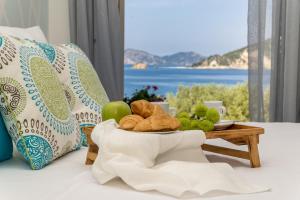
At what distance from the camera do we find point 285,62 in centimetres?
324

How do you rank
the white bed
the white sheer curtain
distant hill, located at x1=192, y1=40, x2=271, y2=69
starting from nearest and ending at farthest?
the white bed, the white sheer curtain, distant hill, located at x1=192, y1=40, x2=271, y2=69

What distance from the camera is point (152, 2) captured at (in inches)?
170

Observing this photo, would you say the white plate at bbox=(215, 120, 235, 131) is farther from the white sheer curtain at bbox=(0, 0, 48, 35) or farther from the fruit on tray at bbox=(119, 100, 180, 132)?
the white sheer curtain at bbox=(0, 0, 48, 35)

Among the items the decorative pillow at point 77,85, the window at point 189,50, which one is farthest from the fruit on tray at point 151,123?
the window at point 189,50

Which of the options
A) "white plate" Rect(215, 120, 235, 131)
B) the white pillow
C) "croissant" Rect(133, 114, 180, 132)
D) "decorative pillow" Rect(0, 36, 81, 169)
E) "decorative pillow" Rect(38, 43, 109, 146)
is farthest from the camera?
the white pillow

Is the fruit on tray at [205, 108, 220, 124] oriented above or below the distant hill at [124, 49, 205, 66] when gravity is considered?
below

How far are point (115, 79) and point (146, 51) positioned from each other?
0.96 m

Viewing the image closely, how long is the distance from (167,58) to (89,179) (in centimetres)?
334

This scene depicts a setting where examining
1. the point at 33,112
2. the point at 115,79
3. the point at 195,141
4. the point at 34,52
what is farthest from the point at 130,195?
the point at 115,79

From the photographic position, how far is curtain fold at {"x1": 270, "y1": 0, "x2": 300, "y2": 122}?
3215 mm

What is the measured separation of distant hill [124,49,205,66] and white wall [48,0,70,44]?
3.18 feet

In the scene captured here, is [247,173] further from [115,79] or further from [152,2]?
[152,2]

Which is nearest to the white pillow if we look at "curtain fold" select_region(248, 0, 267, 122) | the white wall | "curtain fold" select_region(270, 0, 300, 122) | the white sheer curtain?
the white sheer curtain

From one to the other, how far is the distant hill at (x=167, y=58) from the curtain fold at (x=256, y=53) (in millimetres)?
1110
